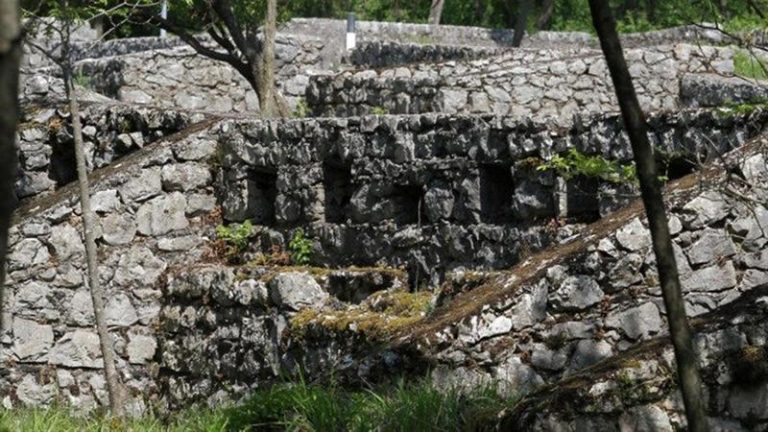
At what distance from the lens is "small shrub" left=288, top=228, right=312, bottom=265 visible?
1374 cm

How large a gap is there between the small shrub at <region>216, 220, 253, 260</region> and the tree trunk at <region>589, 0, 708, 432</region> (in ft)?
28.8

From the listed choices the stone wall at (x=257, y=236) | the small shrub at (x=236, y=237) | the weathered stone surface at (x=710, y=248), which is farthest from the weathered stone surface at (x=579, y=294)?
the small shrub at (x=236, y=237)

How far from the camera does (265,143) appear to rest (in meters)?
14.2

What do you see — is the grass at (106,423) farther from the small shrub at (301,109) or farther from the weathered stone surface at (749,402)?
the small shrub at (301,109)

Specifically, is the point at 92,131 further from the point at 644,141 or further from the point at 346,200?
the point at 644,141

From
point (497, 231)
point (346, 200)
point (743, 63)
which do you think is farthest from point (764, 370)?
point (743, 63)

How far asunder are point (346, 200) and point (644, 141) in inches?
323

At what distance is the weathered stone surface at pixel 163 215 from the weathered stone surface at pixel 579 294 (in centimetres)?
483

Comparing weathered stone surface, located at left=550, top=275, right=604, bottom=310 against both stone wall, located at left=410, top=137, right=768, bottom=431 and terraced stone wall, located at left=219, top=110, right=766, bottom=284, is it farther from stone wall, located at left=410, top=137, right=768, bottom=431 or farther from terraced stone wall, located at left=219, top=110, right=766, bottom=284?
terraced stone wall, located at left=219, top=110, right=766, bottom=284

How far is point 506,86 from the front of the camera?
17203 millimetres

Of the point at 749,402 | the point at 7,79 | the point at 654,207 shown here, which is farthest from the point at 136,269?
the point at 7,79

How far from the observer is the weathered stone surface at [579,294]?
408 inches

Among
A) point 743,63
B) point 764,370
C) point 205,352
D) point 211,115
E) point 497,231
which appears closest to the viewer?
point 764,370

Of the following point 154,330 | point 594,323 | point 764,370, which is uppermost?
point 764,370
